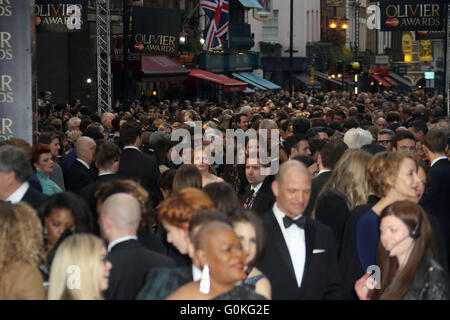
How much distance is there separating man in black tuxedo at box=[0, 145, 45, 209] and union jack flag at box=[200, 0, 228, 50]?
28.6 meters

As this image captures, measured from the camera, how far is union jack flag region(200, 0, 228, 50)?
36250mm

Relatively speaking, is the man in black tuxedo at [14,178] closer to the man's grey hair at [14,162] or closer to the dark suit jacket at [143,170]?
the man's grey hair at [14,162]

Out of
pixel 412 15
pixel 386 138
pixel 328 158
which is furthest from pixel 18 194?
pixel 412 15

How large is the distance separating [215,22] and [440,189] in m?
27.4

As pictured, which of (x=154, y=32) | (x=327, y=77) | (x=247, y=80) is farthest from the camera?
(x=327, y=77)

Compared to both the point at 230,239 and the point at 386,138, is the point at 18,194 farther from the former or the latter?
the point at 386,138

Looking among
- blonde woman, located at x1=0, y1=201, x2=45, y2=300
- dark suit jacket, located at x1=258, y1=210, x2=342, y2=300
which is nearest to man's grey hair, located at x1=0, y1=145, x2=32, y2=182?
blonde woman, located at x1=0, y1=201, x2=45, y2=300

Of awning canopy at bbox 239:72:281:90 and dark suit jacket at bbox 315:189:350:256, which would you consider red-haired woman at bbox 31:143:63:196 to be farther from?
awning canopy at bbox 239:72:281:90

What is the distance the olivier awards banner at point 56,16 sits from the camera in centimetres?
2036

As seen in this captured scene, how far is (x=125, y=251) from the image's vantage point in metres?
6.04

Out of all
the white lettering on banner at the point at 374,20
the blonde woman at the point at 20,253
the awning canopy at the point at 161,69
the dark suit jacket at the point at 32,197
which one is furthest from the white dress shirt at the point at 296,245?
the awning canopy at the point at 161,69

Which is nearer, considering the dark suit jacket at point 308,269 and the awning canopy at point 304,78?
the dark suit jacket at point 308,269

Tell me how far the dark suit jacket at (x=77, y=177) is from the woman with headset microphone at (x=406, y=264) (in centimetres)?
545
